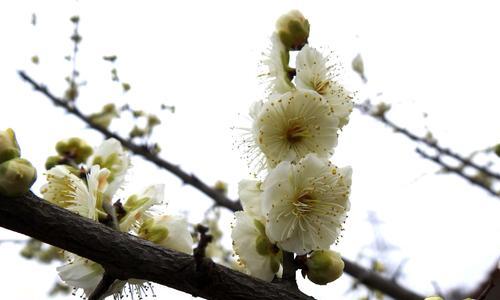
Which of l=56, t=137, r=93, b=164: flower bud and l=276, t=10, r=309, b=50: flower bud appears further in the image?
l=56, t=137, r=93, b=164: flower bud

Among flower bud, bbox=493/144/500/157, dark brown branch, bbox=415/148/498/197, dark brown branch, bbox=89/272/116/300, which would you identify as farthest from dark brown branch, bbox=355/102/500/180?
dark brown branch, bbox=89/272/116/300

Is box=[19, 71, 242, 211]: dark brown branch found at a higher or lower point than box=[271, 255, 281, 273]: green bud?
higher

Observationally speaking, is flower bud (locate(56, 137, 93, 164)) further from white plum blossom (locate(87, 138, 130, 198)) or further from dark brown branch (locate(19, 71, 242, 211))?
dark brown branch (locate(19, 71, 242, 211))

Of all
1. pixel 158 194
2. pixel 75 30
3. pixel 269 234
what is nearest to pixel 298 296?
pixel 269 234

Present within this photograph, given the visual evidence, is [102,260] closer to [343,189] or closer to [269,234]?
[269,234]

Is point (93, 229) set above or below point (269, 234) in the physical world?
below

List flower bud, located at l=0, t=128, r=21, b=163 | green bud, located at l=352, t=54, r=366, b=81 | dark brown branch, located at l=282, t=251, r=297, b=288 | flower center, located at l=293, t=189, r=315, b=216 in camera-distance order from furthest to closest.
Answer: green bud, located at l=352, t=54, r=366, b=81 → flower center, located at l=293, t=189, r=315, b=216 → dark brown branch, located at l=282, t=251, r=297, b=288 → flower bud, located at l=0, t=128, r=21, b=163

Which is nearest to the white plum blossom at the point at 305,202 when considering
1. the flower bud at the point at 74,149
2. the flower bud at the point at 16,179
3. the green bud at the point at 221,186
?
the flower bud at the point at 16,179
